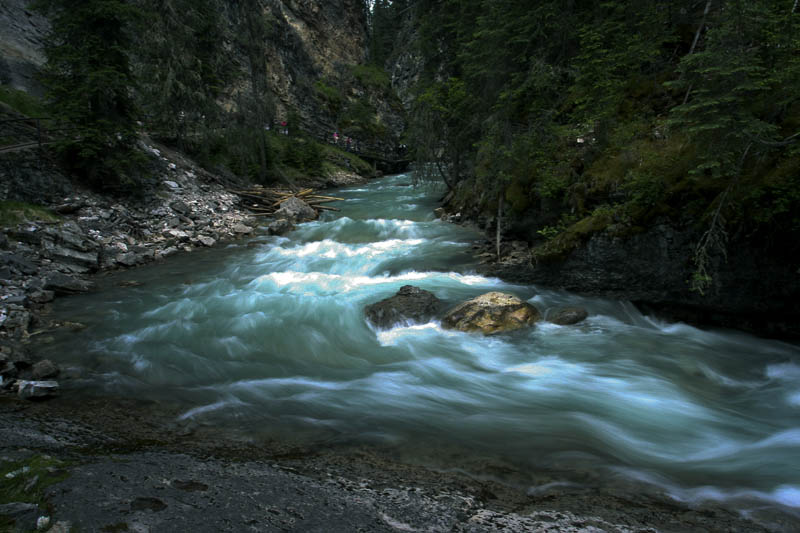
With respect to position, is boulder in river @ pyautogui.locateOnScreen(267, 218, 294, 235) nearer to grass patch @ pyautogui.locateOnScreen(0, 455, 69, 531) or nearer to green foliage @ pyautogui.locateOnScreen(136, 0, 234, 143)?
green foliage @ pyautogui.locateOnScreen(136, 0, 234, 143)

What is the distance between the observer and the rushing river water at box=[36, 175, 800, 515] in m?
3.93

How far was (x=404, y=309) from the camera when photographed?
7.46m

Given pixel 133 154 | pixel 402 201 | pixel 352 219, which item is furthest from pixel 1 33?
pixel 402 201

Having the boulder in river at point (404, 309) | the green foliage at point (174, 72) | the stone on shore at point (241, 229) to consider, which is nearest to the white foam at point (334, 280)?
the boulder in river at point (404, 309)

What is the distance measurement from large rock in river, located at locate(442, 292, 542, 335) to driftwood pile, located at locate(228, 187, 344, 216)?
1265cm

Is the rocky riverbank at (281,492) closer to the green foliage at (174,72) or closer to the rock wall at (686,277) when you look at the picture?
the rock wall at (686,277)

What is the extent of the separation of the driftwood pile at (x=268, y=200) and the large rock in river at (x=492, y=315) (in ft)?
41.5

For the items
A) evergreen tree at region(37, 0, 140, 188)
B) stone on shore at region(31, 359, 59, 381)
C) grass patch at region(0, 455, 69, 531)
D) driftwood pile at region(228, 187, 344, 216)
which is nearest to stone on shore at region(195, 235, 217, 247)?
evergreen tree at region(37, 0, 140, 188)

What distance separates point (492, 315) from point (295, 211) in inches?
485

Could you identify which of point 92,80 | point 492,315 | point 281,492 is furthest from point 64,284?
point 492,315

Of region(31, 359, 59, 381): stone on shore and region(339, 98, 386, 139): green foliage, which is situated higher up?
region(339, 98, 386, 139): green foliage

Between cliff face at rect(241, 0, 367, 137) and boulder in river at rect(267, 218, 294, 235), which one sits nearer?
boulder in river at rect(267, 218, 294, 235)

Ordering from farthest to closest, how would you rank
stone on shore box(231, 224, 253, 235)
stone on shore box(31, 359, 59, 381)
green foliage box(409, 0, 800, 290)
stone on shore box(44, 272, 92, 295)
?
stone on shore box(231, 224, 253, 235) < stone on shore box(44, 272, 92, 295) < stone on shore box(31, 359, 59, 381) < green foliage box(409, 0, 800, 290)

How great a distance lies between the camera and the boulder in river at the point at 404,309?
23.9 feet
